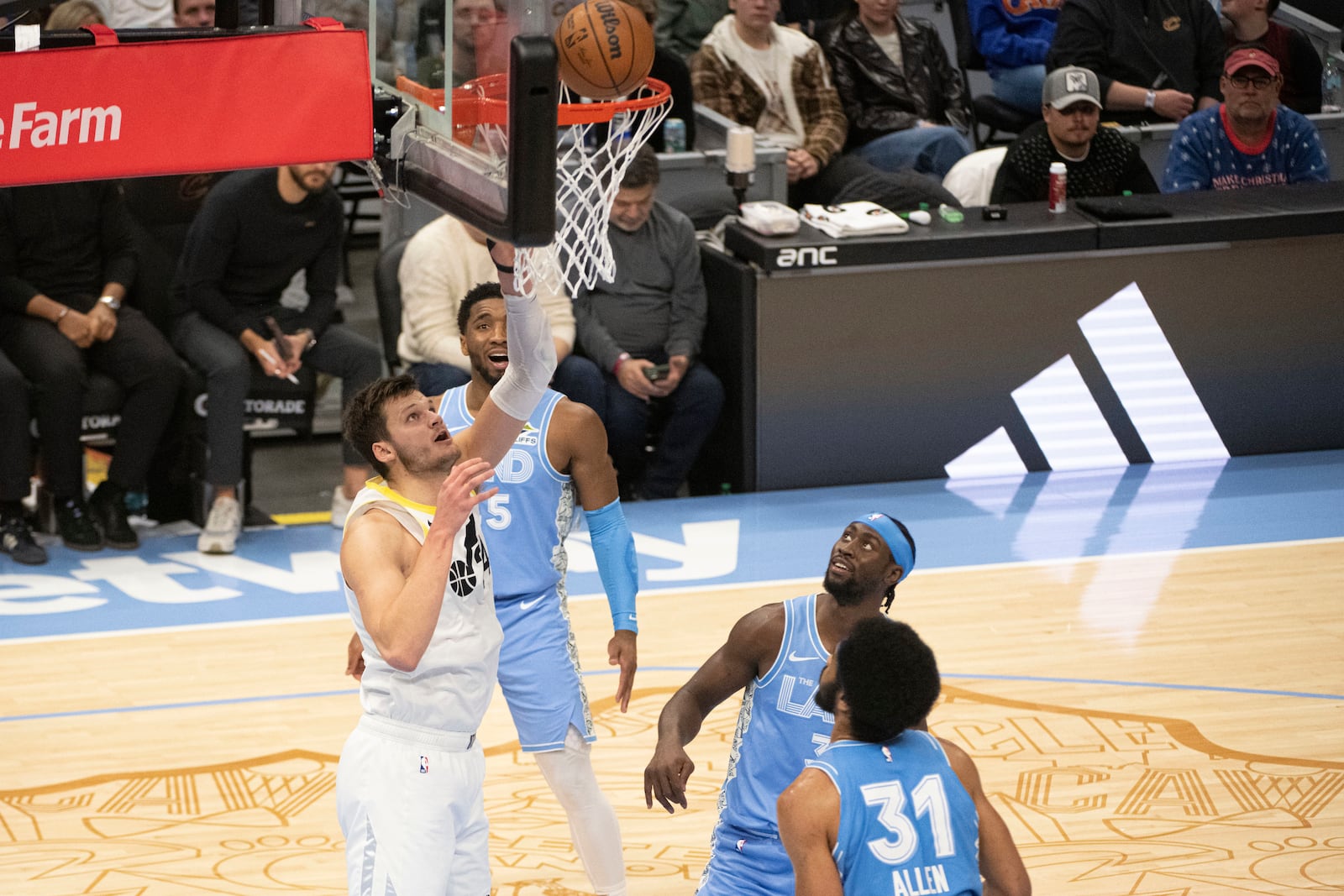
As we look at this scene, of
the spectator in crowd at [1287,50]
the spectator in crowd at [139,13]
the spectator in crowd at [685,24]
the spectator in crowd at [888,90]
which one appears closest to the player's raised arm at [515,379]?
the spectator in crowd at [139,13]

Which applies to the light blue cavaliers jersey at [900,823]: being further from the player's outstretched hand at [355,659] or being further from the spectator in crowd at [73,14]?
the spectator in crowd at [73,14]

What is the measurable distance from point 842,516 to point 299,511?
2.91 metres

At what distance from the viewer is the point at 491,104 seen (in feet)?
12.5

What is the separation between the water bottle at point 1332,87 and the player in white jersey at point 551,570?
27.3ft

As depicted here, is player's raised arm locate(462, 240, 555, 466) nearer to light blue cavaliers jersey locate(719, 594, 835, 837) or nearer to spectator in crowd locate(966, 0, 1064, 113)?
light blue cavaliers jersey locate(719, 594, 835, 837)

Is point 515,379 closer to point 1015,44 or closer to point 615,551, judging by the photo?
point 615,551

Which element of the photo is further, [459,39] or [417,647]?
[459,39]

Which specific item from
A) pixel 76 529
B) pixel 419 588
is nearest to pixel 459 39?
pixel 419 588

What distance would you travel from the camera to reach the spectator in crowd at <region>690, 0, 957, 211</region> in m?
10.5

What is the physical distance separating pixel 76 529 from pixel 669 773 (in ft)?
16.8

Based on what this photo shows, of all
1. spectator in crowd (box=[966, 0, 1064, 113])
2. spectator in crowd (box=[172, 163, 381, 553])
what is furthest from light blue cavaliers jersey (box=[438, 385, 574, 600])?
spectator in crowd (box=[966, 0, 1064, 113])

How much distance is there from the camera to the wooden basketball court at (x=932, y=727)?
18.4ft

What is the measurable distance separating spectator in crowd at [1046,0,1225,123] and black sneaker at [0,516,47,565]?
6560mm

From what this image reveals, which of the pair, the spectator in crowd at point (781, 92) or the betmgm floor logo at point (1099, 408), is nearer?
the betmgm floor logo at point (1099, 408)
